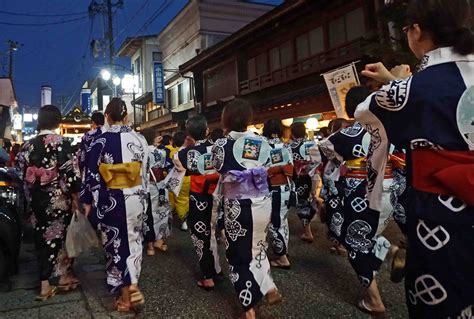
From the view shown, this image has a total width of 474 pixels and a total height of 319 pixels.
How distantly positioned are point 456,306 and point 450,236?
0.89ft

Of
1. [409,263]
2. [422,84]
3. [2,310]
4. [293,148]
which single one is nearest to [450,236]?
[409,263]

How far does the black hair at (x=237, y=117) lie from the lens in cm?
346

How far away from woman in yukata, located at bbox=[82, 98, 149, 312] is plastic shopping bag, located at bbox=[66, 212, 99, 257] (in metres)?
0.14

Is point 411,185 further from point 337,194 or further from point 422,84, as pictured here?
point 337,194

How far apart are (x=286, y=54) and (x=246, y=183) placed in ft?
44.4

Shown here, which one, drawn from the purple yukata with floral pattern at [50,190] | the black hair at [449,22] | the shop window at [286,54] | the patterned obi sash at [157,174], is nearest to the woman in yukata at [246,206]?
the purple yukata with floral pattern at [50,190]

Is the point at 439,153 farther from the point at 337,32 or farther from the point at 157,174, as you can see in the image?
the point at 337,32

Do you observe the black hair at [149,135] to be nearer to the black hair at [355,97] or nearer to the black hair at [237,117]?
the black hair at [237,117]

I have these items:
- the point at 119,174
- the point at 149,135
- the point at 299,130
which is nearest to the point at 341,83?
the point at 299,130

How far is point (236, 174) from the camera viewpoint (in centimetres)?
330

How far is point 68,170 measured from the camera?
398 cm

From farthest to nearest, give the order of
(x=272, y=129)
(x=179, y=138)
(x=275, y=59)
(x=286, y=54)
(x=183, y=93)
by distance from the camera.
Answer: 1. (x=183, y=93)
2. (x=275, y=59)
3. (x=286, y=54)
4. (x=179, y=138)
5. (x=272, y=129)

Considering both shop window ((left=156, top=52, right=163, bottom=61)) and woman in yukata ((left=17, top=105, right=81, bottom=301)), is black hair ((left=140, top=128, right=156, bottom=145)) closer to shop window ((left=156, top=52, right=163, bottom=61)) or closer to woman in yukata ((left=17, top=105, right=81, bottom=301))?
woman in yukata ((left=17, top=105, right=81, bottom=301))

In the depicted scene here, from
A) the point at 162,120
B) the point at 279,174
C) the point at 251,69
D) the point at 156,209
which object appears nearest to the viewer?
the point at 279,174
